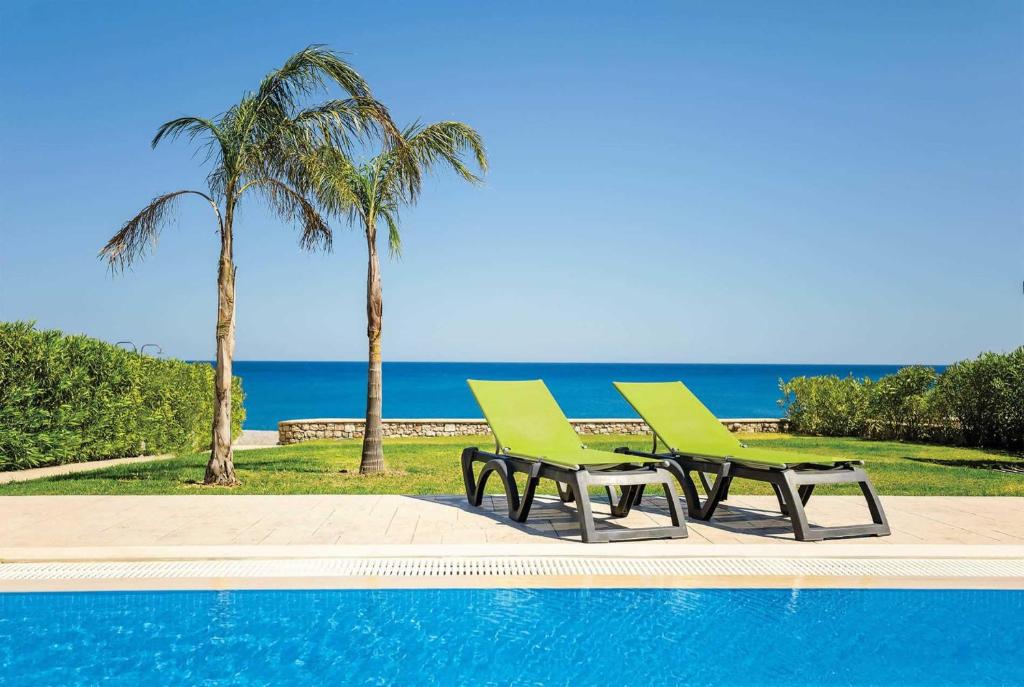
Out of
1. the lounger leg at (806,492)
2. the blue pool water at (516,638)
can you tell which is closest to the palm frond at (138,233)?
the blue pool water at (516,638)

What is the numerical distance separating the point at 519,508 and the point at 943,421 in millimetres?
14810

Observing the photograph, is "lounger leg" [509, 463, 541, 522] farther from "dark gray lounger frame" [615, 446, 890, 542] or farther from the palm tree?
the palm tree

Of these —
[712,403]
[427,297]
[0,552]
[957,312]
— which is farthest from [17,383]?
[712,403]

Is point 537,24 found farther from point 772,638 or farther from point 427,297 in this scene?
point 427,297

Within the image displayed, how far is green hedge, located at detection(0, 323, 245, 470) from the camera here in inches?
462

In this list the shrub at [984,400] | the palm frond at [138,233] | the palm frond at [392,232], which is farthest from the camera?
the shrub at [984,400]

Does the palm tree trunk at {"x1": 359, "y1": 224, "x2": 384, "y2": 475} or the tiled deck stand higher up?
the palm tree trunk at {"x1": 359, "y1": 224, "x2": 384, "y2": 475}

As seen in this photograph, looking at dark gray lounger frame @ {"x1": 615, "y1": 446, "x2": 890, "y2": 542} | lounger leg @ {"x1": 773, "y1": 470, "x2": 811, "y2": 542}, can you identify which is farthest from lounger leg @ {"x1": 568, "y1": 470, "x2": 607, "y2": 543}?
lounger leg @ {"x1": 773, "y1": 470, "x2": 811, "y2": 542}

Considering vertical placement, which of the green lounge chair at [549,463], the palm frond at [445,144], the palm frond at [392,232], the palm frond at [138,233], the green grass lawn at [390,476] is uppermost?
the palm frond at [445,144]

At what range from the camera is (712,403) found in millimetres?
64625

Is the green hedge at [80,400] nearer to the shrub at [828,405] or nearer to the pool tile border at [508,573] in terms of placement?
the pool tile border at [508,573]

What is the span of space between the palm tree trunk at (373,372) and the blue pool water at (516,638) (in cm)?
656

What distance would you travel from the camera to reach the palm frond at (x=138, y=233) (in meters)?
10.1

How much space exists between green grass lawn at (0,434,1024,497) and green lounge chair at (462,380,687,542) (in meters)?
1.80
